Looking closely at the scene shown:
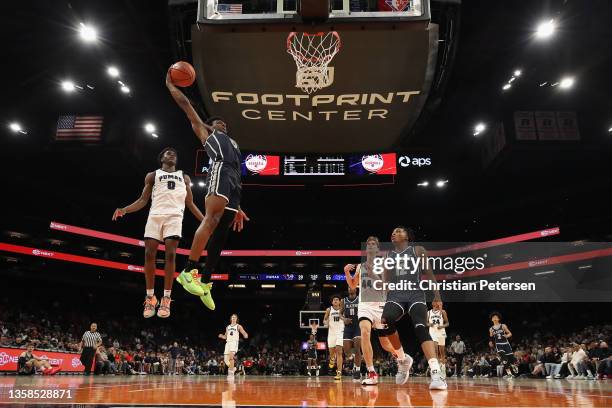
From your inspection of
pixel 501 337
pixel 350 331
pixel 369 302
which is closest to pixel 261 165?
pixel 350 331

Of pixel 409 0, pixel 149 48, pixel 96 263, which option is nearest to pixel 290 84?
pixel 409 0

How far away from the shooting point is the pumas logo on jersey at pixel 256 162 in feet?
50.7

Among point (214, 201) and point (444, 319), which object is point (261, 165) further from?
point (214, 201)

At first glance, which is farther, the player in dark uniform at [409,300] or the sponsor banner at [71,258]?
the sponsor banner at [71,258]

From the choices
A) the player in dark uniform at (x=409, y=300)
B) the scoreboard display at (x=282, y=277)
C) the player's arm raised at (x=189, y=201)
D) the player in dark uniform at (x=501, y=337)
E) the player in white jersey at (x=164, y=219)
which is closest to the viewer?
the player in white jersey at (x=164, y=219)

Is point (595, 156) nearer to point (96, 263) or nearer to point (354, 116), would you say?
point (354, 116)

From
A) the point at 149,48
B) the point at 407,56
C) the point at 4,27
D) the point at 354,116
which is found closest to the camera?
the point at 407,56

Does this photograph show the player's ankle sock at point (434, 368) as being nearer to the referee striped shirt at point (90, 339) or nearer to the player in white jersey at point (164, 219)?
the player in white jersey at point (164, 219)

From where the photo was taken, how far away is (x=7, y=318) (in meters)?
21.0

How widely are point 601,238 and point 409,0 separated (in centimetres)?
2007

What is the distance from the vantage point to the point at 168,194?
15.6ft

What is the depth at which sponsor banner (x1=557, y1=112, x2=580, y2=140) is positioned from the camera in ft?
50.5

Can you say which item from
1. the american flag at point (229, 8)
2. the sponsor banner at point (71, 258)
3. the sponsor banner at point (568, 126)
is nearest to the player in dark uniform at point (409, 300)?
the american flag at point (229, 8)

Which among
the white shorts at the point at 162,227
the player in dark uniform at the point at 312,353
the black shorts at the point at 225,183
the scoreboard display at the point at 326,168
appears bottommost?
the player in dark uniform at the point at 312,353
